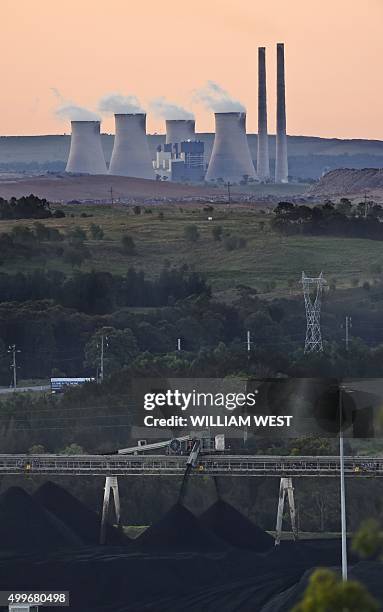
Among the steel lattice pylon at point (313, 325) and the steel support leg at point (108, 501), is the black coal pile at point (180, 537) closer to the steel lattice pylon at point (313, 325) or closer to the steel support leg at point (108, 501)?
the steel support leg at point (108, 501)

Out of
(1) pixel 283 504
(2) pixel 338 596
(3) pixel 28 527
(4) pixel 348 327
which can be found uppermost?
(4) pixel 348 327

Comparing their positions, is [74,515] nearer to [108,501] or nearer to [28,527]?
[108,501]

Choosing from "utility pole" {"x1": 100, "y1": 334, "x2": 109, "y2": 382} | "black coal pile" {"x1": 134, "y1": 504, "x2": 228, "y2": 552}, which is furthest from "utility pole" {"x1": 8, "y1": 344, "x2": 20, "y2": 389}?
"black coal pile" {"x1": 134, "y1": 504, "x2": 228, "y2": 552}

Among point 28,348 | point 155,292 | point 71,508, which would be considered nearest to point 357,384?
point 71,508

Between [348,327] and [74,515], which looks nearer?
[74,515]

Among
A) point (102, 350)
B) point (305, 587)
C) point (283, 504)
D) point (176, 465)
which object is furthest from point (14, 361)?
point (305, 587)
